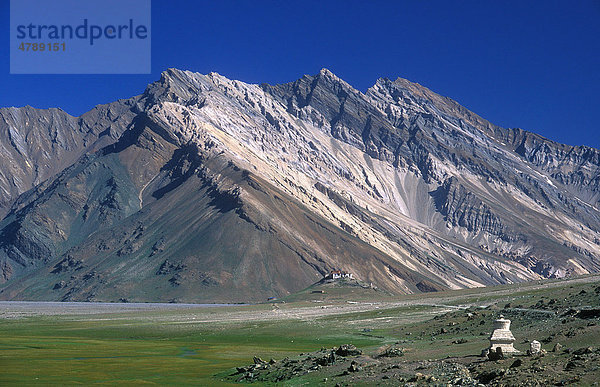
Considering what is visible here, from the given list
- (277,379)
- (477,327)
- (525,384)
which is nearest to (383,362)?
(277,379)

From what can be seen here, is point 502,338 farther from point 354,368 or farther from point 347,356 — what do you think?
point 347,356

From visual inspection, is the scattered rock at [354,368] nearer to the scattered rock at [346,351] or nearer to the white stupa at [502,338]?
the scattered rock at [346,351]

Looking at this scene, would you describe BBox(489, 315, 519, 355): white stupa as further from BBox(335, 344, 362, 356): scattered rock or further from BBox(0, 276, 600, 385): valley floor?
BBox(335, 344, 362, 356): scattered rock

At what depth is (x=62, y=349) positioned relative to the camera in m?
93.7

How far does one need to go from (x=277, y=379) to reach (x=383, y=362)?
8325 millimetres

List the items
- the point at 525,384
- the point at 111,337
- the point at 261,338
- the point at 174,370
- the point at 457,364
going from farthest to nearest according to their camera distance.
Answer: the point at 111,337
the point at 261,338
the point at 174,370
the point at 457,364
the point at 525,384

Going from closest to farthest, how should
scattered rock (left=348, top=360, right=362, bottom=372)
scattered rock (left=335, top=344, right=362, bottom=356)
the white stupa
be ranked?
1. the white stupa
2. scattered rock (left=348, top=360, right=362, bottom=372)
3. scattered rock (left=335, top=344, right=362, bottom=356)

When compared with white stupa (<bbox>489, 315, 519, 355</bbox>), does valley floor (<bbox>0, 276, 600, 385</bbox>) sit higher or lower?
lower

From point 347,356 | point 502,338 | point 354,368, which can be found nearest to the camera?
point 502,338

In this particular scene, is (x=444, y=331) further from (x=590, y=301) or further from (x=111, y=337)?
(x=111, y=337)

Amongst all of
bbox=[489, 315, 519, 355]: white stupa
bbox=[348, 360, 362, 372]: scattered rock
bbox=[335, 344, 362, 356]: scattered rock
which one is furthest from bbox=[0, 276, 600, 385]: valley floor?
bbox=[489, 315, 519, 355]: white stupa

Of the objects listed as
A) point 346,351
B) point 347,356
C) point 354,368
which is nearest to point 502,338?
point 354,368

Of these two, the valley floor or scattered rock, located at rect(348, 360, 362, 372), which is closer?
the valley floor

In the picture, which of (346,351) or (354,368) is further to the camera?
(346,351)
